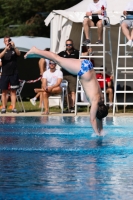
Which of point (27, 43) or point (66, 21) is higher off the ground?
point (66, 21)

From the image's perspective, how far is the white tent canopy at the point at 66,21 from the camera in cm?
1577

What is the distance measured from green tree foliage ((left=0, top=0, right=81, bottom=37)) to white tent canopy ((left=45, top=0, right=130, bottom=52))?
10992 millimetres

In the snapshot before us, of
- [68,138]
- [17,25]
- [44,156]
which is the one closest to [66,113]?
[68,138]

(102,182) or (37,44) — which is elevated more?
(102,182)

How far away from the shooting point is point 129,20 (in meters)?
14.0

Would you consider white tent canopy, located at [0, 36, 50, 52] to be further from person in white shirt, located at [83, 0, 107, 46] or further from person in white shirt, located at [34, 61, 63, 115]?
person in white shirt, located at [83, 0, 107, 46]

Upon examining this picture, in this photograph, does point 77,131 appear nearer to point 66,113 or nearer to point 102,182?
point 102,182

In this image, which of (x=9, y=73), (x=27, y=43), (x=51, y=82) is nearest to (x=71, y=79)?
(x=51, y=82)

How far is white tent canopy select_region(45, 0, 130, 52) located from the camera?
15773 mm

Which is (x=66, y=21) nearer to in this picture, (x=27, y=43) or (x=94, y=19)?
(x=94, y=19)

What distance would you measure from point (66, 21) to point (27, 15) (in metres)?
15.1

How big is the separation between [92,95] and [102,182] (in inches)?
160

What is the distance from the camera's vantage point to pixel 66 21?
16.3m

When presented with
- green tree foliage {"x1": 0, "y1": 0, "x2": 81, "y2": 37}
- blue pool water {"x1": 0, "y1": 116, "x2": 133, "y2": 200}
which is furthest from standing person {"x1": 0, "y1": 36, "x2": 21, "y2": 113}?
green tree foliage {"x1": 0, "y1": 0, "x2": 81, "y2": 37}
